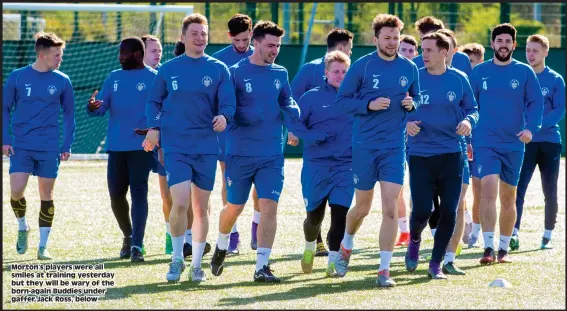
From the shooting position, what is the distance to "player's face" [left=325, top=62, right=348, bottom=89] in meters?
10.3

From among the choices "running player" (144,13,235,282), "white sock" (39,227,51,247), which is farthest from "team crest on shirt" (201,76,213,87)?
"white sock" (39,227,51,247)

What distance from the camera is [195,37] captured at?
372 inches

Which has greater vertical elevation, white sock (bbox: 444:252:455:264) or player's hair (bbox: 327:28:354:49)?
player's hair (bbox: 327:28:354:49)

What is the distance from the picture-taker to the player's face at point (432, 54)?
388 inches

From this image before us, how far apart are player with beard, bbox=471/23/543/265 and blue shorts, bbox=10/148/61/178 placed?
3867 mm

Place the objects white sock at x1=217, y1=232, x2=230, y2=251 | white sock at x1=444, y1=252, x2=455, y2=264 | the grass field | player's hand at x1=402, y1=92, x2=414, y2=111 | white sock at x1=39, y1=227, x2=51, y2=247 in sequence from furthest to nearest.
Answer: white sock at x1=39, y1=227, x2=51, y2=247 < white sock at x1=444, y1=252, x2=455, y2=264 < white sock at x1=217, y1=232, x2=230, y2=251 < player's hand at x1=402, y1=92, x2=414, y2=111 < the grass field

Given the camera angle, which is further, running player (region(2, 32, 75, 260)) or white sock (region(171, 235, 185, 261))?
running player (region(2, 32, 75, 260))

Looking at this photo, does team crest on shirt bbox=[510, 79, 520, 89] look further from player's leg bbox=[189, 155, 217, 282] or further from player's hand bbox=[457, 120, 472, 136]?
player's leg bbox=[189, 155, 217, 282]

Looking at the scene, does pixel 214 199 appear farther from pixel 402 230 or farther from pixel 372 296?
pixel 372 296

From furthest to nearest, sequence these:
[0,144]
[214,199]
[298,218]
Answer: [214,199] → [298,218] → [0,144]

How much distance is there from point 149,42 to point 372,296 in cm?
392

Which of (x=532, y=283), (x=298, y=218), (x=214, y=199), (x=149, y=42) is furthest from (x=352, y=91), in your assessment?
(x=214, y=199)

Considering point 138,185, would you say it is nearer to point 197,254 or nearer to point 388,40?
point 197,254

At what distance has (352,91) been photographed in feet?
31.2
